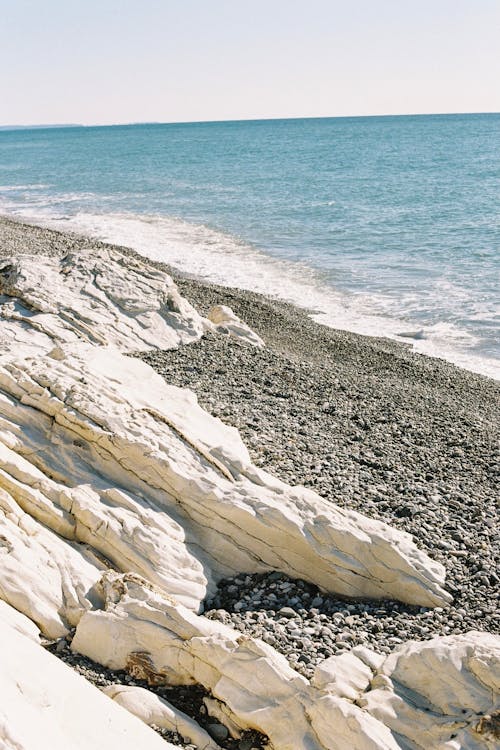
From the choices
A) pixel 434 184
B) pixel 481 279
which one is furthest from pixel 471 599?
pixel 434 184

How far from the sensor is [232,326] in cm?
2217

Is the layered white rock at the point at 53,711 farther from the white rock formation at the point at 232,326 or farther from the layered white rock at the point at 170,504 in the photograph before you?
the white rock formation at the point at 232,326

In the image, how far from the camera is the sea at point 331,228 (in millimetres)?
29419

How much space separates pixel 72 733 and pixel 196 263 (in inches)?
1279

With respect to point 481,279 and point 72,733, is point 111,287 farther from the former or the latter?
point 481,279

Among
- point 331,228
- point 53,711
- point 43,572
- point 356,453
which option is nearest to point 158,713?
point 53,711

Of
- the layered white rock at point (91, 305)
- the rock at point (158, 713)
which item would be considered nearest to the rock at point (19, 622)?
the rock at point (158, 713)

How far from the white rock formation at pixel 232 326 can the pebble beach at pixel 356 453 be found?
59 centimetres

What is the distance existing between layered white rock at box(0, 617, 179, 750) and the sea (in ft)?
60.7

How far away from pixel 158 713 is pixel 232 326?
15.4m

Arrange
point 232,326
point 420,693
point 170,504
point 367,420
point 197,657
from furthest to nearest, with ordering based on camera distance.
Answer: point 232,326
point 367,420
point 170,504
point 197,657
point 420,693

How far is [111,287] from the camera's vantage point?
2094 centimetres

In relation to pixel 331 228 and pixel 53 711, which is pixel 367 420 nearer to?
pixel 53 711

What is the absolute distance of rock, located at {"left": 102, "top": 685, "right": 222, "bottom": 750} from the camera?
7.62 metres
